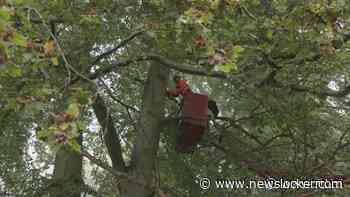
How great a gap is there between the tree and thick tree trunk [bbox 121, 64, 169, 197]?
0.06ft

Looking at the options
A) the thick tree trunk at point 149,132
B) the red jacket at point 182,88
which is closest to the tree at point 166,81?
the thick tree trunk at point 149,132

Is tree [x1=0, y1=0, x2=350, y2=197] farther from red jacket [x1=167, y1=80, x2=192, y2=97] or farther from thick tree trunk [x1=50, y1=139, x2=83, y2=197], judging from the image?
red jacket [x1=167, y1=80, x2=192, y2=97]

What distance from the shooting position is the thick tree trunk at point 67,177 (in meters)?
7.88

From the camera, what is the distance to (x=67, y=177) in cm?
842

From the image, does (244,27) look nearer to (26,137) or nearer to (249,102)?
(249,102)

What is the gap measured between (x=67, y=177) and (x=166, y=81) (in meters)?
2.50

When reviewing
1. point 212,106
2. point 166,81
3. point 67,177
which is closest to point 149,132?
point 166,81

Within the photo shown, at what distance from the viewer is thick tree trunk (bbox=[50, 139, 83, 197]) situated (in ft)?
25.8

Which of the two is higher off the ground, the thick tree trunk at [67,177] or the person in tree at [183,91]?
the person in tree at [183,91]

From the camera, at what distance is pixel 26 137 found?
31.0 ft

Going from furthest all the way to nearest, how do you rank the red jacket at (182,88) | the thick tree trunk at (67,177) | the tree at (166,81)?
the thick tree trunk at (67,177) → the red jacket at (182,88) → the tree at (166,81)

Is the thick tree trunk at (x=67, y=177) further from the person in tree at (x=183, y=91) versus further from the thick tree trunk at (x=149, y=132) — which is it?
the person in tree at (x=183, y=91)

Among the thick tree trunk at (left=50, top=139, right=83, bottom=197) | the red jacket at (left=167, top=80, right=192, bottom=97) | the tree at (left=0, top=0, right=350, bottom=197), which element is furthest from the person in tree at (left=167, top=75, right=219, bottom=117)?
the thick tree trunk at (left=50, top=139, right=83, bottom=197)

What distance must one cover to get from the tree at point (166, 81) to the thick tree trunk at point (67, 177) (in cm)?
2
